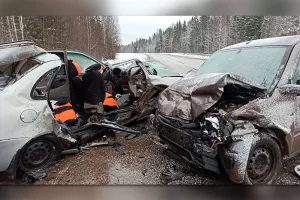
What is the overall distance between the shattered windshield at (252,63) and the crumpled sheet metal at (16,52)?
1.37 metres

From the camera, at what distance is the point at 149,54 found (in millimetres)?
2312

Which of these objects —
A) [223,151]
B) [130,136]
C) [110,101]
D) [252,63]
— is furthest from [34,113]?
[252,63]

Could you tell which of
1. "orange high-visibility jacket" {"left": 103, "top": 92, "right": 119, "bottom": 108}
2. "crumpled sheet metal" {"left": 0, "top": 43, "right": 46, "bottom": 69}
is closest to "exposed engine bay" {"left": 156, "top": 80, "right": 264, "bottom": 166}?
"orange high-visibility jacket" {"left": 103, "top": 92, "right": 119, "bottom": 108}

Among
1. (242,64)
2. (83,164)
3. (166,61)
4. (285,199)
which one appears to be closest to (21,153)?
(83,164)

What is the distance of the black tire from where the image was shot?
5.99 feet

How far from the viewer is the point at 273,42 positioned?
207cm

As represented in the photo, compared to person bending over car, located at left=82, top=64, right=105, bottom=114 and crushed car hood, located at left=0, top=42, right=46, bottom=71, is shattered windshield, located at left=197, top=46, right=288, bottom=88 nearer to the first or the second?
person bending over car, located at left=82, top=64, right=105, bottom=114

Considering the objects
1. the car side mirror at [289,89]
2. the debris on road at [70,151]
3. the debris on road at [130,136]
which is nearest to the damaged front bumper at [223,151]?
the car side mirror at [289,89]

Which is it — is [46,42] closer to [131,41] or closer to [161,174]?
[131,41]

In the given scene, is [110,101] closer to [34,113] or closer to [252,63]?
[34,113]

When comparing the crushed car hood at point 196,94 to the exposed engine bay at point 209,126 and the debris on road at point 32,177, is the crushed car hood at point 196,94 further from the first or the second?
the debris on road at point 32,177

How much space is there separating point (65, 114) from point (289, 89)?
5.70 feet

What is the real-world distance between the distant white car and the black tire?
149 centimetres

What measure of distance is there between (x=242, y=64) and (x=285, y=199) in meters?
1.13
